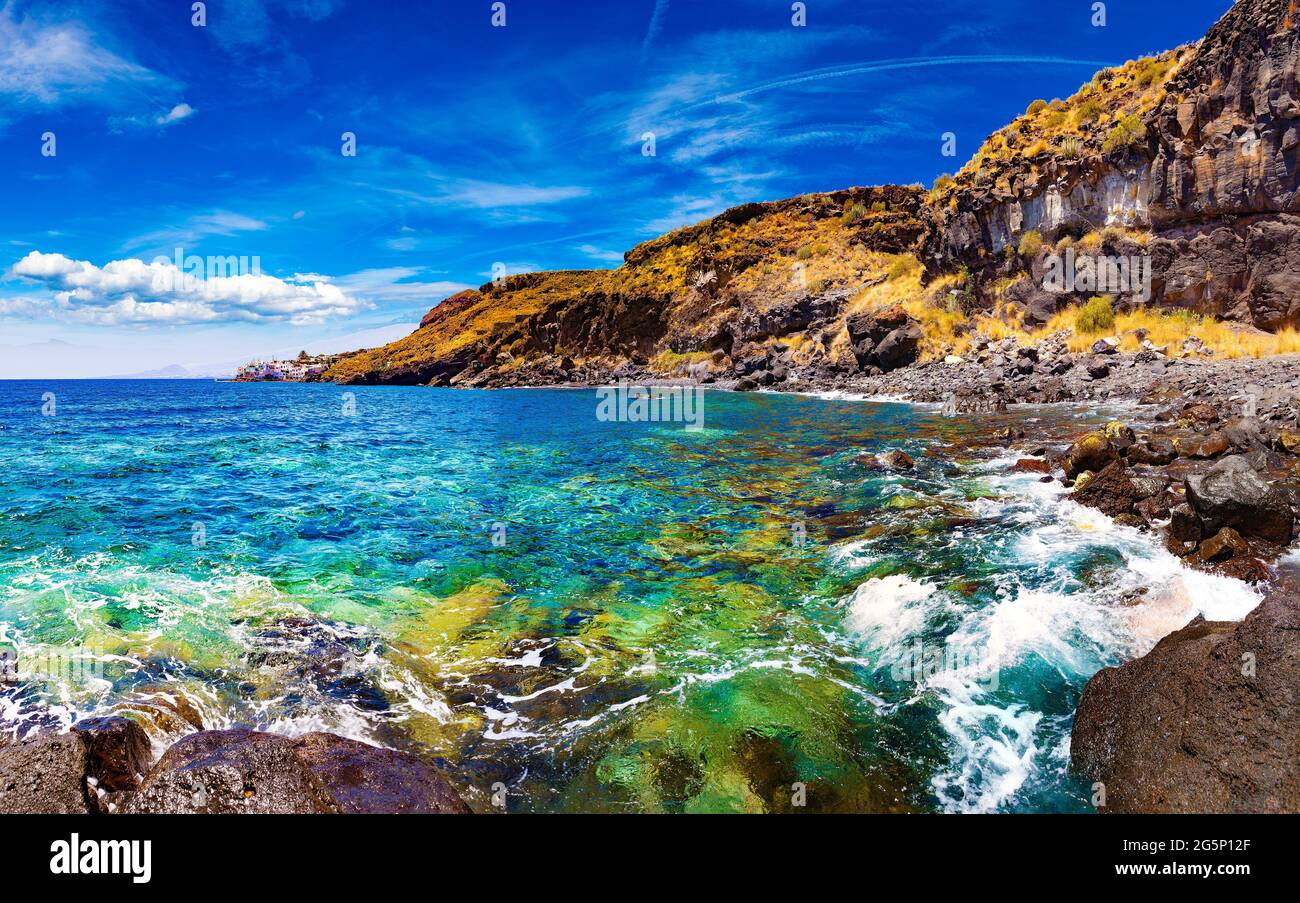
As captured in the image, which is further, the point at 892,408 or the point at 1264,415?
the point at 892,408

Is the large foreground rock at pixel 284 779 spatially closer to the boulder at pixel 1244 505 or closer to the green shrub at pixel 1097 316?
the boulder at pixel 1244 505

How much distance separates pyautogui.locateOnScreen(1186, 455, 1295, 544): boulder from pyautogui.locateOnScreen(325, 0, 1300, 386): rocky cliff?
1416 inches

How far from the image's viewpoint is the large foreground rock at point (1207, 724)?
15.8 ft

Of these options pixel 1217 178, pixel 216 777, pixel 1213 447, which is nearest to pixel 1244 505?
pixel 1213 447

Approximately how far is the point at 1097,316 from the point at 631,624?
48.3m

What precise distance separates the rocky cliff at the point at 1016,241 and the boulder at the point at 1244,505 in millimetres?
35966

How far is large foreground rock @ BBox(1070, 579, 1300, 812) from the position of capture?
15.8 feet

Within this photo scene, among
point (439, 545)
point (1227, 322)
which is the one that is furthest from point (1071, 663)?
point (1227, 322)

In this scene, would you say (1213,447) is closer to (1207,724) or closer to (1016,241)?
(1207,724)

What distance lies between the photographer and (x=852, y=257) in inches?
3575

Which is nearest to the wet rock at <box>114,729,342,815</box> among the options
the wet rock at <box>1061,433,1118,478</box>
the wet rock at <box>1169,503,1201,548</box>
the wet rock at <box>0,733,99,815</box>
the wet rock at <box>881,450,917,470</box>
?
the wet rock at <box>0,733,99,815</box>
